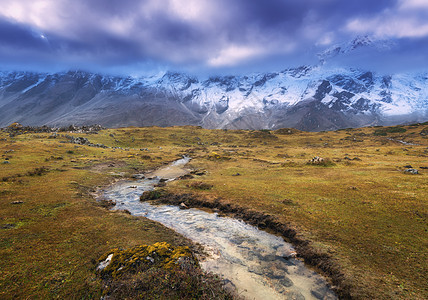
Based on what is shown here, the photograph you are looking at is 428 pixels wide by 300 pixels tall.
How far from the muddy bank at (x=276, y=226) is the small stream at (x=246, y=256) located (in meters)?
0.65

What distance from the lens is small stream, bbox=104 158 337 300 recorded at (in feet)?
39.7

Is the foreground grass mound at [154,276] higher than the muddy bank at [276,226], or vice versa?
the foreground grass mound at [154,276]

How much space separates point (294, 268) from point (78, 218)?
1951 centimetres

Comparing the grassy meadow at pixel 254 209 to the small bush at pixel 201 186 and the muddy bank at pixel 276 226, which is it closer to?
the small bush at pixel 201 186

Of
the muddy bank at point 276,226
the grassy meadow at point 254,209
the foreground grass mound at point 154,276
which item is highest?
the foreground grass mound at point 154,276

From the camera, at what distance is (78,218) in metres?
19.0

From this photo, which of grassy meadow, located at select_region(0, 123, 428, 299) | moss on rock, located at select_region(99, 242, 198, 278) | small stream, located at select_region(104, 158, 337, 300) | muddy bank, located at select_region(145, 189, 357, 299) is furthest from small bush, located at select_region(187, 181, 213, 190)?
moss on rock, located at select_region(99, 242, 198, 278)

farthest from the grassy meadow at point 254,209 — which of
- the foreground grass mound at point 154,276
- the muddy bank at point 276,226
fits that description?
the foreground grass mound at point 154,276

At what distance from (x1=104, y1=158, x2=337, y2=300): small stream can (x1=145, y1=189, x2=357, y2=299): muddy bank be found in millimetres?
653

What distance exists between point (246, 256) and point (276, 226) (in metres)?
5.59

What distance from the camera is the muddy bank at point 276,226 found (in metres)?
12.4

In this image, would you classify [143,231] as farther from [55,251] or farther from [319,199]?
[319,199]

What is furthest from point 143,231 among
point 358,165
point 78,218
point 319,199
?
point 358,165

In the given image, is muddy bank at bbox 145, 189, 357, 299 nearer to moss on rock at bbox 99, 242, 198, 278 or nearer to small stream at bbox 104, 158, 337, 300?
small stream at bbox 104, 158, 337, 300
